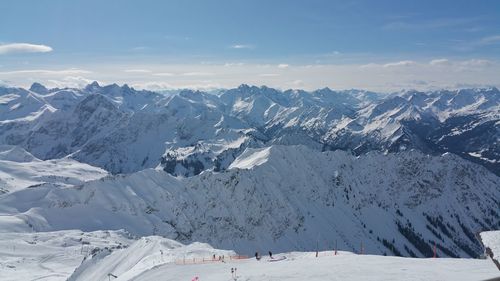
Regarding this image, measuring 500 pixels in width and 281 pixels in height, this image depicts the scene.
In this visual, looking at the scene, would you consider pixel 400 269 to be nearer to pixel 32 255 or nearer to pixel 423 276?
pixel 423 276

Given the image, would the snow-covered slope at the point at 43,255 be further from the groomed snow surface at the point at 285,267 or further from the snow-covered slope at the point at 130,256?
the groomed snow surface at the point at 285,267

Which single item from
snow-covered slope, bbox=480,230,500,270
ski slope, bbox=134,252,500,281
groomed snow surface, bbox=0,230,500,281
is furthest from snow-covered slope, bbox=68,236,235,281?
snow-covered slope, bbox=480,230,500,270

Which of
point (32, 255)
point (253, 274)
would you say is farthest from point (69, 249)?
point (253, 274)

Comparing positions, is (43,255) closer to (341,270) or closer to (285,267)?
(285,267)

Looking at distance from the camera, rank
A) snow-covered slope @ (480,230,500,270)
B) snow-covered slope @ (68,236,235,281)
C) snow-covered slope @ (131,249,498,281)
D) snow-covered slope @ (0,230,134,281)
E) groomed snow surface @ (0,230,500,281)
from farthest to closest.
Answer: snow-covered slope @ (0,230,134,281), snow-covered slope @ (68,236,235,281), groomed snow surface @ (0,230,500,281), snow-covered slope @ (131,249,498,281), snow-covered slope @ (480,230,500,270)

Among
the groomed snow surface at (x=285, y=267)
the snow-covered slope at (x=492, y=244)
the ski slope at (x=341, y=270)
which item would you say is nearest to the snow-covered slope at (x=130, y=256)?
the groomed snow surface at (x=285, y=267)

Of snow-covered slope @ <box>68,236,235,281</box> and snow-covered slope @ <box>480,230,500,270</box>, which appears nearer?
snow-covered slope @ <box>480,230,500,270</box>

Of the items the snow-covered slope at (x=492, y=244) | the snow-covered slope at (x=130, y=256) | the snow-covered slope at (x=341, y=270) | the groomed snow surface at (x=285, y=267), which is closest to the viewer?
the snow-covered slope at (x=492, y=244)

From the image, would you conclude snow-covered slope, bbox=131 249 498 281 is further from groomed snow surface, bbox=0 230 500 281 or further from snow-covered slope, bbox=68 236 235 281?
snow-covered slope, bbox=68 236 235 281

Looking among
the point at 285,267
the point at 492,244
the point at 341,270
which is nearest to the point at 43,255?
the point at 285,267

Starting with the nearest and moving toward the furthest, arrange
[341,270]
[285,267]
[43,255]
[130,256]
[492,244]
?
[492,244], [341,270], [285,267], [130,256], [43,255]

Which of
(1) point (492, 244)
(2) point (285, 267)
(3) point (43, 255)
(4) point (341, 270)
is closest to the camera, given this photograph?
(1) point (492, 244)
